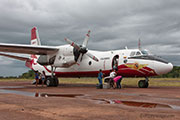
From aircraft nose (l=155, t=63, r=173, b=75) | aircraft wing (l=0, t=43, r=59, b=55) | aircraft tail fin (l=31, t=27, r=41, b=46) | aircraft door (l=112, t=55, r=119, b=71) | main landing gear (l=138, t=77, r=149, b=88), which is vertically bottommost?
main landing gear (l=138, t=77, r=149, b=88)

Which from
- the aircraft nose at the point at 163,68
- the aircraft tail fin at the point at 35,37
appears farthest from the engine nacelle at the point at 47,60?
the aircraft nose at the point at 163,68

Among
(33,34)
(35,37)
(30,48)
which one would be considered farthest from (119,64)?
(33,34)

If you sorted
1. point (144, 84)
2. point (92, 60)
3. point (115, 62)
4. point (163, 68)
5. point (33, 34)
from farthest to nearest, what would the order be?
point (33, 34), point (92, 60), point (115, 62), point (144, 84), point (163, 68)

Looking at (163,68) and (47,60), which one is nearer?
(163,68)

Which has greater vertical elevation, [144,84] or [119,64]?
[119,64]

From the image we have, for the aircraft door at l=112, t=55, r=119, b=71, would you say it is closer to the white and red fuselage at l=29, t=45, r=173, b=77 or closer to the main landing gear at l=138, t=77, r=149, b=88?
the white and red fuselage at l=29, t=45, r=173, b=77

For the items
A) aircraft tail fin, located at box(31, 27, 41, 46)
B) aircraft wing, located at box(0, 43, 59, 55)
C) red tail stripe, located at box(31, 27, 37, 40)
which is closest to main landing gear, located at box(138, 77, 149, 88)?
aircraft wing, located at box(0, 43, 59, 55)

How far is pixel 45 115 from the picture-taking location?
557 cm

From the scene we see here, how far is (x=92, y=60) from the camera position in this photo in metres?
21.6

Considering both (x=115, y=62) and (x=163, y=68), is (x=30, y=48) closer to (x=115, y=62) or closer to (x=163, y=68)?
(x=115, y=62)

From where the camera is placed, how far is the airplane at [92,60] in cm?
1714

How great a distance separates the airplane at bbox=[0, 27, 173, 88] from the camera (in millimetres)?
17141

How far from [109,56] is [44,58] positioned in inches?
301

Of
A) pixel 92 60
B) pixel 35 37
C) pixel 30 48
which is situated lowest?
pixel 92 60
